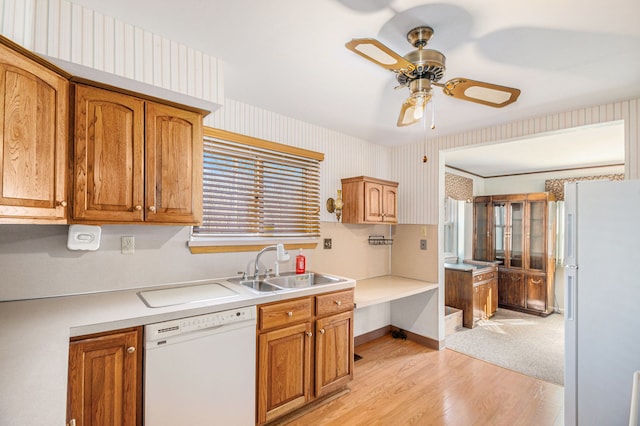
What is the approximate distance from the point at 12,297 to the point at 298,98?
87.4 inches

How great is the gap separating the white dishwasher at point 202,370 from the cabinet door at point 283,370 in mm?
82

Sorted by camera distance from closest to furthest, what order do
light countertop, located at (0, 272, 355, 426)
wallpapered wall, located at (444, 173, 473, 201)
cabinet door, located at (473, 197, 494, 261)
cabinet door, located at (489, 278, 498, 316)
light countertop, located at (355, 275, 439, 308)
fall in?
1. light countertop, located at (0, 272, 355, 426)
2. light countertop, located at (355, 275, 439, 308)
3. cabinet door, located at (489, 278, 498, 316)
4. wallpapered wall, located at (444, 173, 473, 201)
5. cabinet door, located at (473, 197, 494, 261)

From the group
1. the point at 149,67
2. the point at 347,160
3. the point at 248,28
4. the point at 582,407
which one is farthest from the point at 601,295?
the point at 149,67

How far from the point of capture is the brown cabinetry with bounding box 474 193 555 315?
465cm

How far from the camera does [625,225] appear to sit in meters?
1.79

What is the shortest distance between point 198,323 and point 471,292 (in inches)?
146

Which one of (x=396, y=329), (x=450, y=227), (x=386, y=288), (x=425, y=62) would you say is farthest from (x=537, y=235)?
(x=425, y=62)

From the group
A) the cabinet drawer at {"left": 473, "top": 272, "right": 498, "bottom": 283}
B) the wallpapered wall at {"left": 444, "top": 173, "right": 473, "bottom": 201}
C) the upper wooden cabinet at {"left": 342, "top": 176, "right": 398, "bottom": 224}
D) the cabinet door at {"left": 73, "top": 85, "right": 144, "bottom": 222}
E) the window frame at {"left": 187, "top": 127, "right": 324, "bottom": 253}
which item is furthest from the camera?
the wallpapered wall at {"left": 444, "top": 173, "right": 473, "bottom": 201}

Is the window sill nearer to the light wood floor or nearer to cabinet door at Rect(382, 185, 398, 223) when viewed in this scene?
cabinet door at Rect(382, 185, 398, 223)

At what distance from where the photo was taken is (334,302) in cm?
236

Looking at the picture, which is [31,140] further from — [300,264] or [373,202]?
[373,202]

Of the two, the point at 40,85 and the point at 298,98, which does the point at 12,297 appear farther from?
the point at 298,98

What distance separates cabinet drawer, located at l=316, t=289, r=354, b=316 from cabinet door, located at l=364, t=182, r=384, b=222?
0.96 meters

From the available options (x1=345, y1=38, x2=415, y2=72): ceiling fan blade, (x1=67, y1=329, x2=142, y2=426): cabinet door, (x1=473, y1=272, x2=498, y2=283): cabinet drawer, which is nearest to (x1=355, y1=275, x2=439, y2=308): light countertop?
(x1=473, y1=272, x2=498, y2=283): cabinet drawer
